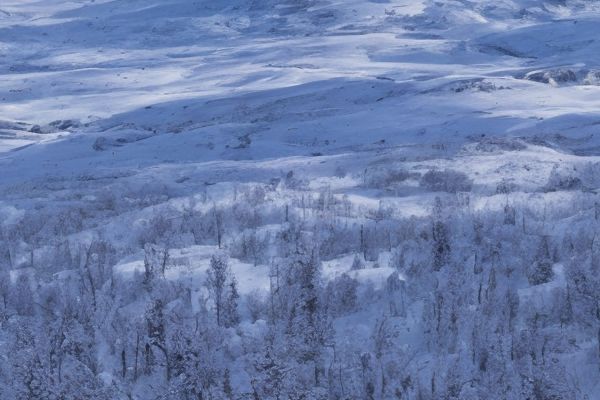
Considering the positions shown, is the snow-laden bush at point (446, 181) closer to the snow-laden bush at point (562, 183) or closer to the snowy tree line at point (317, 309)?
the snow-laden bush at point (562, 183)

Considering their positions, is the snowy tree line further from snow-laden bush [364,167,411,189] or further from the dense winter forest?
snow-laden bush [364,167,411,189]

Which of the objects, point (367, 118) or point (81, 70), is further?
point (81, 70)

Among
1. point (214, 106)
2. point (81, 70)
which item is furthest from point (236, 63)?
point (214, 106)

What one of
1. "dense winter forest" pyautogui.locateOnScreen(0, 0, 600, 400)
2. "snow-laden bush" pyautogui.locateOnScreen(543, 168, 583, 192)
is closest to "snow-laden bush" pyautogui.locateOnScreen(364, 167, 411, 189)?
"dense winter forest" pyautogui.locateOnScreen(0, 0, 600, 400)

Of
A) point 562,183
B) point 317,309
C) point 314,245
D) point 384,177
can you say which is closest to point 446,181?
point 384,177

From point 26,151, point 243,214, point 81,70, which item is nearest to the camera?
point 243,214

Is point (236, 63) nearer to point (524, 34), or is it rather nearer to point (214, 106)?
Answer: point (214, 106)

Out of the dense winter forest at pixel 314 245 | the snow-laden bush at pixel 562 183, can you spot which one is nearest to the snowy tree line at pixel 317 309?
the dense winter forest at pixel 314 245
